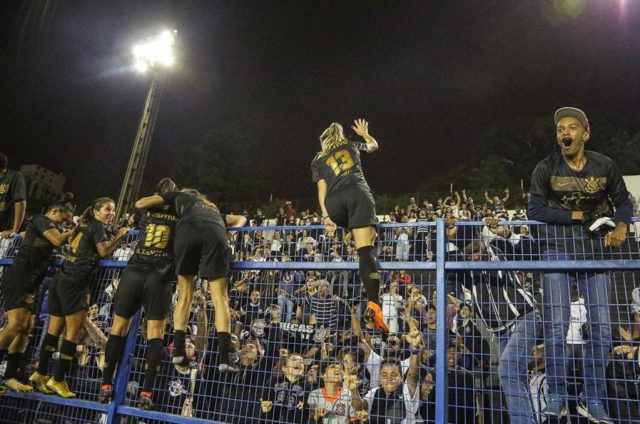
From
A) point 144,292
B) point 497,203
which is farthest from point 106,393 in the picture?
point 497,203

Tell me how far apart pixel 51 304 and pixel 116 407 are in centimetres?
167

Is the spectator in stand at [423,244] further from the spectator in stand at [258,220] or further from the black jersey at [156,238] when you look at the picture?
the spectator in stand at [258,220]

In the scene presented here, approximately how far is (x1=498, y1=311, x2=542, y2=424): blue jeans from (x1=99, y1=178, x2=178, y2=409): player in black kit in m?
3.27

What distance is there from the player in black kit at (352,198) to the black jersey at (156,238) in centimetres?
172

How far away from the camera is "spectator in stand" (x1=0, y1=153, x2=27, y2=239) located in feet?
20.5

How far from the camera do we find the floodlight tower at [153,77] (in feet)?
39.1

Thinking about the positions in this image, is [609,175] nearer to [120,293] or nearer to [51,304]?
[120,293]

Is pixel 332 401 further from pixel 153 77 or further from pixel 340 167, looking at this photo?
pixel 153 77

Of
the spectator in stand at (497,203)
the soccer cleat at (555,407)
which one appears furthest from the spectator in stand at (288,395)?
the spectator in stand at (497,203)

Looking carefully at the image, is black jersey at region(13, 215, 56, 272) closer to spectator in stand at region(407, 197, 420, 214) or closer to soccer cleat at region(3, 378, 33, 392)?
soccer cleat at region(3, 378, 33, 392)

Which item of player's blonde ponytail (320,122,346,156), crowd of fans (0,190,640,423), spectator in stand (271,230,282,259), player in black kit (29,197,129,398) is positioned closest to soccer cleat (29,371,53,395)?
player in black kit (29,197,129,398)

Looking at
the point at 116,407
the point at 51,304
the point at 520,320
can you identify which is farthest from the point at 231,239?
the point at 520,320

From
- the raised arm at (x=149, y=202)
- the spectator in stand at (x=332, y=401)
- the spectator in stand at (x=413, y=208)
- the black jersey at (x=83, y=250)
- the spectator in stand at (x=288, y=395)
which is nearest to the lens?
the spectator in stand at (x=332, y=401)

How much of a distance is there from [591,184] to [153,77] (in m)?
12.2
